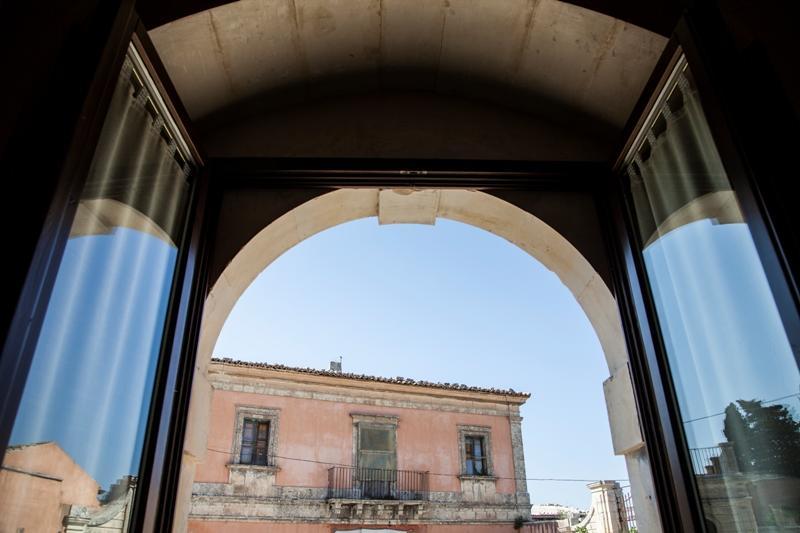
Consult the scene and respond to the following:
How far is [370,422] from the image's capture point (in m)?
12.5

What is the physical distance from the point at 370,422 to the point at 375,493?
4.86 ft

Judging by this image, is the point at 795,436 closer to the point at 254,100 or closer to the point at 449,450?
the point at 254,100

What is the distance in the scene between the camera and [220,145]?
2217mm

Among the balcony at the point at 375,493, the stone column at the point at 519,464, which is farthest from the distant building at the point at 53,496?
the stone column at the point at 519,464

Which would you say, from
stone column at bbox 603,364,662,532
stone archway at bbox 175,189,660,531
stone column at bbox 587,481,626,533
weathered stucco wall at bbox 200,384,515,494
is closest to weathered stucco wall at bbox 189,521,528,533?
weathered stucco wall at bbox 200,384,515,494

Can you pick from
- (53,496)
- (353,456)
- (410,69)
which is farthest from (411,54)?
(353,456)

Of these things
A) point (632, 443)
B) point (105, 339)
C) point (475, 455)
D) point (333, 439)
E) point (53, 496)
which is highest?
point (333, 439)

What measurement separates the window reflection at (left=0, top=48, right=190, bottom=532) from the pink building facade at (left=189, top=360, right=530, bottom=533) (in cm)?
1008

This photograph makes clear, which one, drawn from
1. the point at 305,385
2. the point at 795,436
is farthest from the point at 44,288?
the point at 305,385

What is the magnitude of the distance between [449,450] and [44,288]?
12.7 meters

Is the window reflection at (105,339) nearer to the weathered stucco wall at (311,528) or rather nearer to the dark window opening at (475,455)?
the weathered stucco wall at (311,528)

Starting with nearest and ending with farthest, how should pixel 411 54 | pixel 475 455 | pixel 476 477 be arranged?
pixel 411 54 < pixel 476 477 < pixel 475 455

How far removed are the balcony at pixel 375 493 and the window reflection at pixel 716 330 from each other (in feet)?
36.3

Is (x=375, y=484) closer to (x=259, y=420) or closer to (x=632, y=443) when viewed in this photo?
(x=259, y=420)
